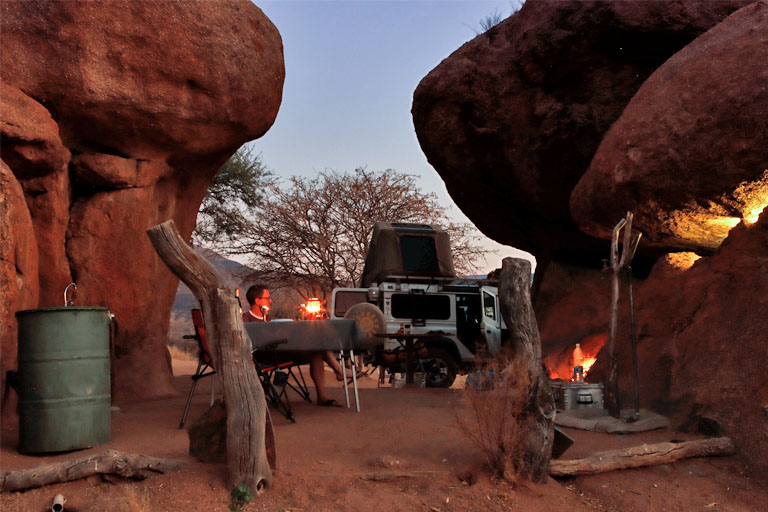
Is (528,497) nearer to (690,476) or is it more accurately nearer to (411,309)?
(690,476)

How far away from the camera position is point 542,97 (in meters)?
12.8

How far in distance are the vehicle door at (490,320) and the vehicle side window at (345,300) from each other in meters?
2.05

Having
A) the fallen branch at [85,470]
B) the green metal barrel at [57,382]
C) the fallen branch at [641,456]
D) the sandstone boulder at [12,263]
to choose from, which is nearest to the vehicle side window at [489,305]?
the fallen branch at [641,456]

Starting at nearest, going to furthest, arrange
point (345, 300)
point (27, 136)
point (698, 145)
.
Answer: point (27, 136)
point (698, 145)
point (345, 300)

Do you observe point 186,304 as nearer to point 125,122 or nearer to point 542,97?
point 542,97

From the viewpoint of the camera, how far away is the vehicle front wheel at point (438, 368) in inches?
436

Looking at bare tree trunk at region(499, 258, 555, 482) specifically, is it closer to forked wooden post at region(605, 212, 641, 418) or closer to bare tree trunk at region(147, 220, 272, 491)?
bare tree trunk at region(147, 220, 272, 491)

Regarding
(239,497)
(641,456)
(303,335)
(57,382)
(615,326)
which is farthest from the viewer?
(615,326)

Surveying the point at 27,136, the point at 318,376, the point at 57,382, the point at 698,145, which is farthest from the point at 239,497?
the point at 698,145

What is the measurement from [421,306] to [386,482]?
7.29 m

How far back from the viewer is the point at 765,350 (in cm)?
602

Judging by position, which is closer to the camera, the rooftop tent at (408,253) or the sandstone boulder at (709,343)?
the sandstone boulder at (709,343)

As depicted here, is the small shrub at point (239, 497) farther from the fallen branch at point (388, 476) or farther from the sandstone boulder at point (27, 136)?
the sandstone boulder at point (27, 136)

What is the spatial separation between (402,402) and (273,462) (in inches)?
137
